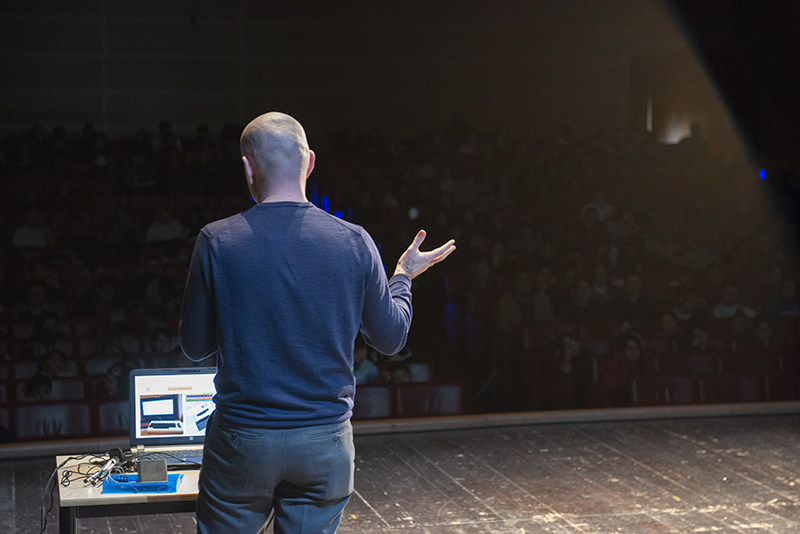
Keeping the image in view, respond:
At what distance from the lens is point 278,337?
1.52 meters

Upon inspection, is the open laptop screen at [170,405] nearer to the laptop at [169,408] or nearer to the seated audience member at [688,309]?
the laptop at [169,408]

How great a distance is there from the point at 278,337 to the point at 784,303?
6.24m

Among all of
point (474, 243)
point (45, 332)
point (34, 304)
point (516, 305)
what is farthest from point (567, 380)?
point (34, 304)

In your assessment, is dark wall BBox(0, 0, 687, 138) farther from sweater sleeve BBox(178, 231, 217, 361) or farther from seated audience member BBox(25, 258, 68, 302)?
sweater sleeve BBox(178, 231, 217, 361)

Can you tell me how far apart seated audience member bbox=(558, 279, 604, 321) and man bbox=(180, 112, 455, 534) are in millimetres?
5240

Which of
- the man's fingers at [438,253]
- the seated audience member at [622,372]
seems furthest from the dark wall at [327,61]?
the man's fingers at [438,253]

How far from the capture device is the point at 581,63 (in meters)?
11.4

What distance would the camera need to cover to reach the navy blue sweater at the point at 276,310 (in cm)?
152

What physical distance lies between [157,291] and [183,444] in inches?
173

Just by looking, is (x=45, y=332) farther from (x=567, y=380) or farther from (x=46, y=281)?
(x=567, y=380)

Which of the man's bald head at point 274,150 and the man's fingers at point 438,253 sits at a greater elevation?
the man's bald head at point 274,150

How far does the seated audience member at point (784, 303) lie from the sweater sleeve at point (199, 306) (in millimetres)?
6142

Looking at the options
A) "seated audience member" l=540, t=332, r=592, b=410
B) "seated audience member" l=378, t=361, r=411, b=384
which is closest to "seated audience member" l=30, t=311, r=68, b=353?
"seated audience member" l=378, t=361, r=411, b=384

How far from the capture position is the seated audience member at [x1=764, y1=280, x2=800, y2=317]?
6.87 m
